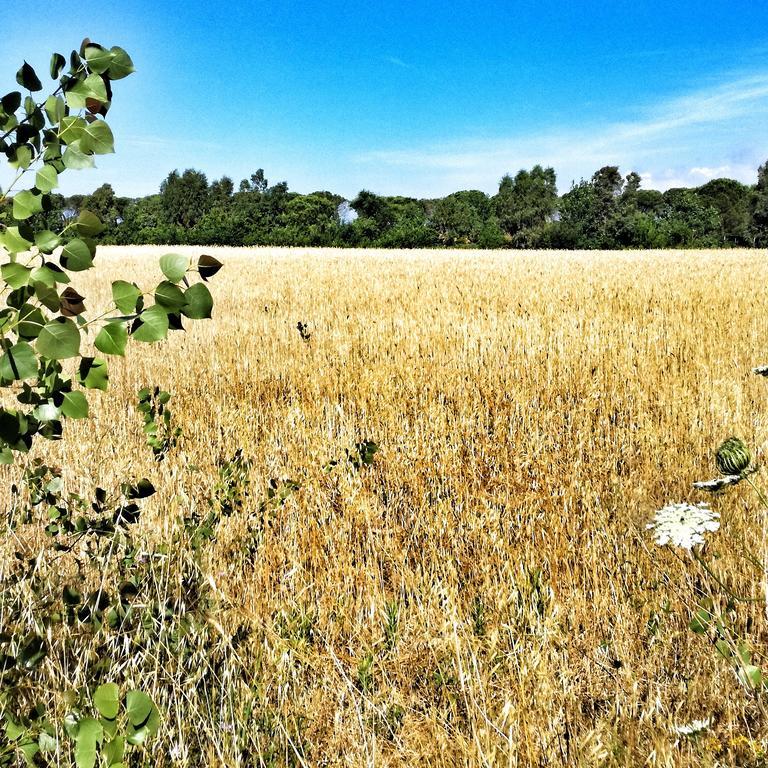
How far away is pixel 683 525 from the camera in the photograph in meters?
1.40

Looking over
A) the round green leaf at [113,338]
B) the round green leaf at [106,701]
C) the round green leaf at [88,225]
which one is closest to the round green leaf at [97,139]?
the round green leaf at [88,225]

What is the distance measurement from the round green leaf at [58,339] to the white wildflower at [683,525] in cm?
125

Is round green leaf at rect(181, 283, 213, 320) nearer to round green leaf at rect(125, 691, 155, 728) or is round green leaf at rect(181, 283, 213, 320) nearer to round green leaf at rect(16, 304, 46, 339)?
round green leaf at rect(16, 304, 46, 339)

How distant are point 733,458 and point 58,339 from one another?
1368 millimetres

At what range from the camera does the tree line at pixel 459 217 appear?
5822 cm

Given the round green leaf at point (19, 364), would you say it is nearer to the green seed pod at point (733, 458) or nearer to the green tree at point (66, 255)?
the green tree at point (66, 255)

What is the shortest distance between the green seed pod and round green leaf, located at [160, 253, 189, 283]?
1.18 m

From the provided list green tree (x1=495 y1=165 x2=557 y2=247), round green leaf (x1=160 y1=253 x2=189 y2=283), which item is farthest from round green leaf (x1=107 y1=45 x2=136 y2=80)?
green tree (x1=495 y1=165 x2=557 y2=247)

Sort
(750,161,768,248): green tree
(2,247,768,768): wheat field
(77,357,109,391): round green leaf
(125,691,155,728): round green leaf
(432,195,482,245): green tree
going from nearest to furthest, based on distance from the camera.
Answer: (125,691,155,728): round green leaf → (77,357,109,391): round green leaf → (2,247,768,768): wheat field → (750,161,768,248): green tree → (432,195,482,245): green tree

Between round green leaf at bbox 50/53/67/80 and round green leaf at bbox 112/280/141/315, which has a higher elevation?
round green leaf at bbox 50/53/67/80

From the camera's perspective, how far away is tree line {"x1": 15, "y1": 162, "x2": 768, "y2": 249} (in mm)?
58219

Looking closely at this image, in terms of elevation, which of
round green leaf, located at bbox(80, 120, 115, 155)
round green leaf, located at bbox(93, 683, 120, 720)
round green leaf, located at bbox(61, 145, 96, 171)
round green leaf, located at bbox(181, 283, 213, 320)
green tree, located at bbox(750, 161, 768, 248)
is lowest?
round green leaf, located at bbox(93, 683, 120, 720)

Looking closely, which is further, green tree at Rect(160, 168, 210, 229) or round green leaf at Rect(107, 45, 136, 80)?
green tree at Rect(160, 168, 210, 229)

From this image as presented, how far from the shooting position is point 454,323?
698cm
